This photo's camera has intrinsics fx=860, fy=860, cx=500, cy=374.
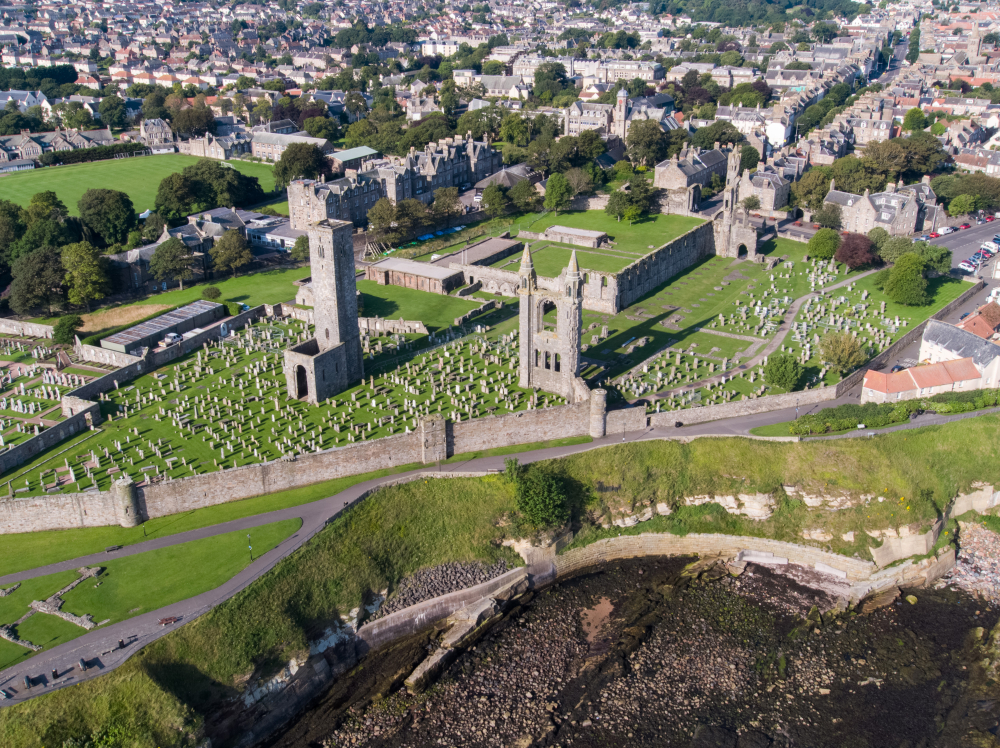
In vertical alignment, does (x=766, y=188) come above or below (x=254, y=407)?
above

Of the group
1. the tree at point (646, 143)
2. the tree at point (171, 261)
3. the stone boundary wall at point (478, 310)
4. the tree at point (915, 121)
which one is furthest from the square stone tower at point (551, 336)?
the tree at point (915, 121)

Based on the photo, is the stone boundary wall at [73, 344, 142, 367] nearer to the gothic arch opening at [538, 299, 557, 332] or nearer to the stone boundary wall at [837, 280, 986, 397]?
the gothic arch opening at [538, 299, 557, 332]

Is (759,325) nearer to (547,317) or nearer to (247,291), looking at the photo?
(547,317)

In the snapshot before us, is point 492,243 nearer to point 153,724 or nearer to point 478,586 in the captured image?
point 478,586

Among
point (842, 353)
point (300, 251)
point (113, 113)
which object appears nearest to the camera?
point (842, 353)

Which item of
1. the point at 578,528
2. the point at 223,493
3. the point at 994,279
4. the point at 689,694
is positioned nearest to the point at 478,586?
the point at 578,528

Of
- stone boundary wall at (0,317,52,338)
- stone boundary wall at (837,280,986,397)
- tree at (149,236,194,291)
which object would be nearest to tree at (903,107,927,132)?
stone boundary wall at (837,280,986,397)

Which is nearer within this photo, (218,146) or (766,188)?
(766,188)

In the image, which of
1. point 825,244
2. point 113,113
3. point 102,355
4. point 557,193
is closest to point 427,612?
point 102,355
